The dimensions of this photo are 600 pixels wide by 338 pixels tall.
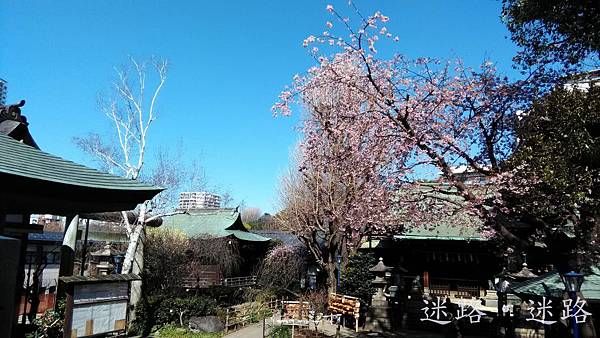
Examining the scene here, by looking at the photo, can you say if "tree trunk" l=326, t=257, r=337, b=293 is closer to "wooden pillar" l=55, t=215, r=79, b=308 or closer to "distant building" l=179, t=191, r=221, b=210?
"distant building" l=179, t=191, r=221, b=210

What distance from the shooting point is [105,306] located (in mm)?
8156

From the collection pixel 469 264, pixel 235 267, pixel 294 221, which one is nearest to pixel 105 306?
pixel 294 221

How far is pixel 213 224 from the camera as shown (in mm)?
24562

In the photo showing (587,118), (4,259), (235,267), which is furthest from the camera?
(235,267)

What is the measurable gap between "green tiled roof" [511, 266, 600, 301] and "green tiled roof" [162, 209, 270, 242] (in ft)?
55.4

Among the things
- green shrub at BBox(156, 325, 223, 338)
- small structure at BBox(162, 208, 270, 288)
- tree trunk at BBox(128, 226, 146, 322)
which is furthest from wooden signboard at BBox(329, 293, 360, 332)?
small structure at BBox(162, 208, 270, 288)

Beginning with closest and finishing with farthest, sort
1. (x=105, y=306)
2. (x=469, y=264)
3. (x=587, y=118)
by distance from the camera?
(x=587, y=118) < (x=105, y=306) < (x=469, y=264)

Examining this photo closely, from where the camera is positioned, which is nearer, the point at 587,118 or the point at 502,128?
the point at 587,118

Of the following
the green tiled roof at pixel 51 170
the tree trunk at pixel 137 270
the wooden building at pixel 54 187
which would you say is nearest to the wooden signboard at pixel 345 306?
the tree trunk at pixel 137 270

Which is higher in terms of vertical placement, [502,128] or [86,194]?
[502,128]

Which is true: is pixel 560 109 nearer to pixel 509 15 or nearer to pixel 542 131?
pixel 542 131

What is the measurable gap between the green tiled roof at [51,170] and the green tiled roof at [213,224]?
1768cm

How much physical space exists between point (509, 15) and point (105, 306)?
31.3ft

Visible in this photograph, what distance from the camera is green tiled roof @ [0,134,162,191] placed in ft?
13.7
